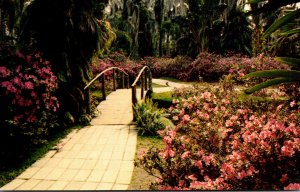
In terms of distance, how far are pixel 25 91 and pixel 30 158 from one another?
1087mm

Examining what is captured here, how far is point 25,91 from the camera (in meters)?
4.97

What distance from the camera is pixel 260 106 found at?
5.58 m

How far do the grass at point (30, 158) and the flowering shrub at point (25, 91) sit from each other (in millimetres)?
232

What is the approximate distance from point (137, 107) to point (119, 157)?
2136 millimetres

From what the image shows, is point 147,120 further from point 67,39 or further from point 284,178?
point 284,178

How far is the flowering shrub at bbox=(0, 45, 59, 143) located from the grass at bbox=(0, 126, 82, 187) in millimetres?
232

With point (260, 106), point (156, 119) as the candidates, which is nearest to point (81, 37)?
point (156, 119)

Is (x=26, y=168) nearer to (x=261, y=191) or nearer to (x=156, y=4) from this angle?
(x=261, y=191)

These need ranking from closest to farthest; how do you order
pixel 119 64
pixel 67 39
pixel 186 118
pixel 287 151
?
pixel 287 151 → pixel 186 118 → pixel 67 39 → pixel 119 64

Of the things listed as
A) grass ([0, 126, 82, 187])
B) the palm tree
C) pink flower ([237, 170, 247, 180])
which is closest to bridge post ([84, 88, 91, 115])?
the palm tree

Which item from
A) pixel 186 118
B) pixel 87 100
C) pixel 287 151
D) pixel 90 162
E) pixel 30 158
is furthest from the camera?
pixel 87 100

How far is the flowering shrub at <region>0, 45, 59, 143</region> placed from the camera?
471cm

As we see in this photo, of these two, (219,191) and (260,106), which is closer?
(219,191)

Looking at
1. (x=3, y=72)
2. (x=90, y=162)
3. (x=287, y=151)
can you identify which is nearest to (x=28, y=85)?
(x=3, y=72)
